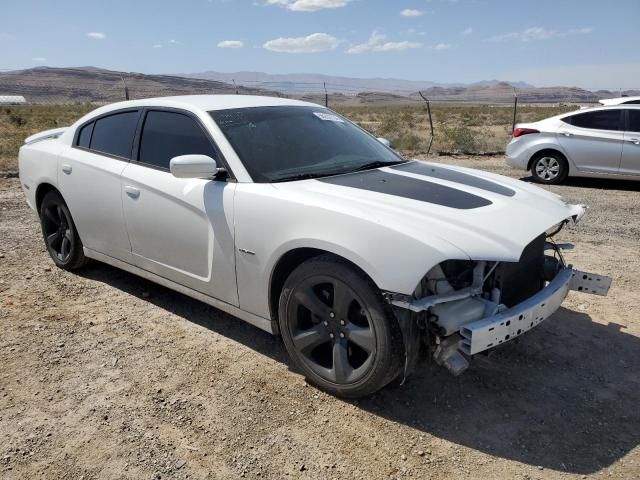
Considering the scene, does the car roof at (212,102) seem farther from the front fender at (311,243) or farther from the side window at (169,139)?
the front fender at (311,243)

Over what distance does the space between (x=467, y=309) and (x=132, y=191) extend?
254cm

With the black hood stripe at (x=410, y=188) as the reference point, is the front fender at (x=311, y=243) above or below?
below

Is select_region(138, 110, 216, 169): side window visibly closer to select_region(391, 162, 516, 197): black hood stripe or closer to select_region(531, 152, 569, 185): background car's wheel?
select_region(391, 162, 516, 197): black hood stripe

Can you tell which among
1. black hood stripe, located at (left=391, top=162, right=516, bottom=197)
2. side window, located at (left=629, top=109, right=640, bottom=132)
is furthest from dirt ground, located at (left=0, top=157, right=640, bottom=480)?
side window, located at (left=629, top=109, right=640, bottom=132)

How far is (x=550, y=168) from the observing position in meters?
9.71

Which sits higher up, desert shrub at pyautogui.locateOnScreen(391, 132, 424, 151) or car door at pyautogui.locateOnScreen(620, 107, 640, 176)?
car door at pyautogui.locateOnScreen(620, 107, 640, 176)

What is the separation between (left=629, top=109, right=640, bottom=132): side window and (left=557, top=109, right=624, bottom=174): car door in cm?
15

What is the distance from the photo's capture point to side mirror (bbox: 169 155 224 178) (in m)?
3.23

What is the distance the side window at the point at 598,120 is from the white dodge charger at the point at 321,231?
6.63m

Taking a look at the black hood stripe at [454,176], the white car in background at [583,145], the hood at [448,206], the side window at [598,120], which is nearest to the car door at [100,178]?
the hood at [448,206]

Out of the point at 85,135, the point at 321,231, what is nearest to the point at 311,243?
the point at 321,231

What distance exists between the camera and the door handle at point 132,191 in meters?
3.89

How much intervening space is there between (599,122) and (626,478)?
835cm

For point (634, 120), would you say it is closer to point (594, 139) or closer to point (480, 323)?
point (594, 139)
